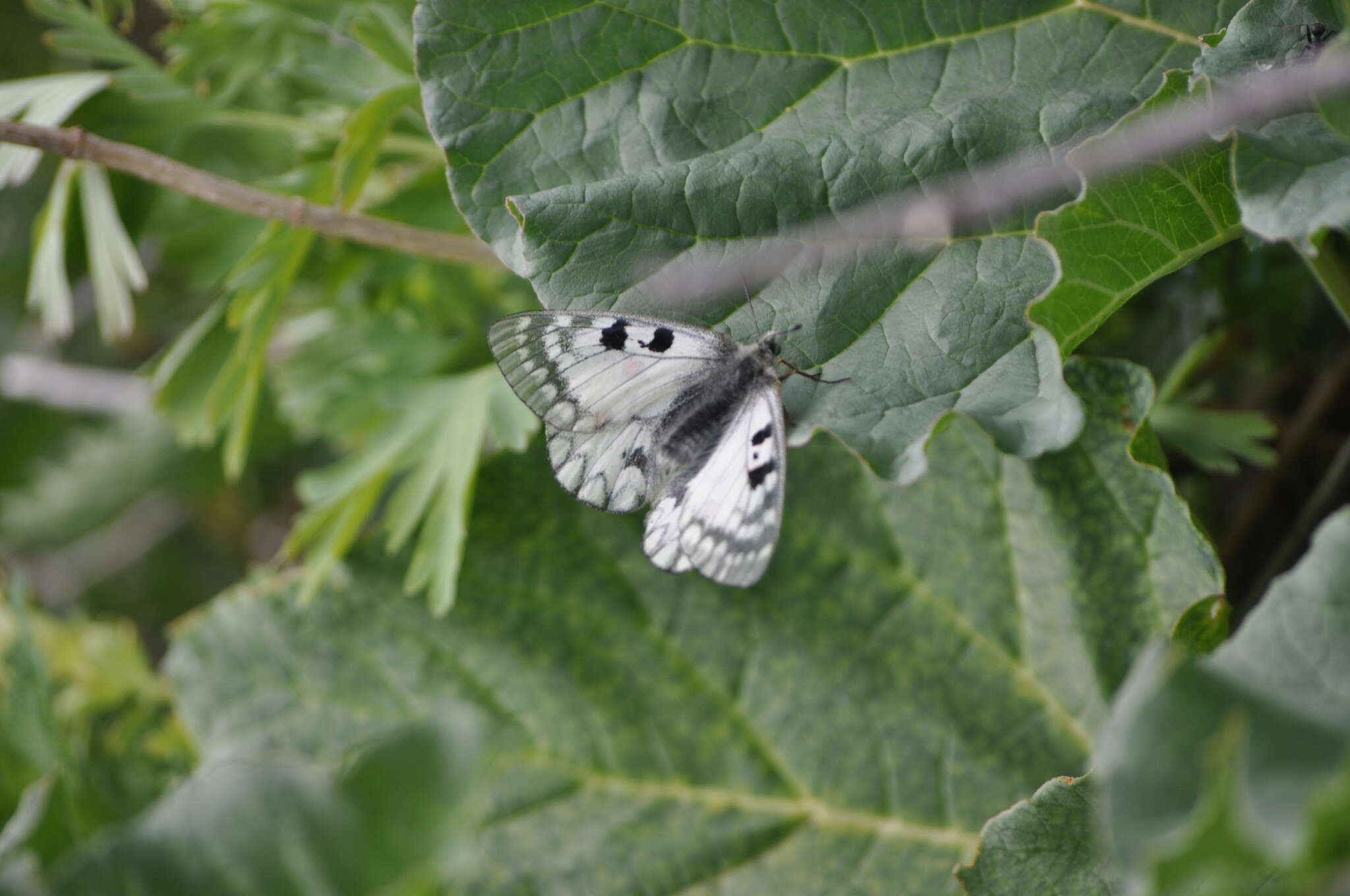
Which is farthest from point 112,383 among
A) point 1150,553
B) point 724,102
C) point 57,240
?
point 1150,553

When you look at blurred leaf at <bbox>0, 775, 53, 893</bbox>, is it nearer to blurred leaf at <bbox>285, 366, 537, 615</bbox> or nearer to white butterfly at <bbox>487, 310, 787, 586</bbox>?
blurred leaf at <bbox>285, 366, 537, 615</bbox>

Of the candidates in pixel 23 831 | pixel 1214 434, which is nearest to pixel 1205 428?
pixel 1214 434

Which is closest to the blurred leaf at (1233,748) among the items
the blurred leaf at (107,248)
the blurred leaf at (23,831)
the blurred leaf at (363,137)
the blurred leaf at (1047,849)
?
the blurred leaf at (1047,849)

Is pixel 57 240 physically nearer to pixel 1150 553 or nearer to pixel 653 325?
pixel 653 325

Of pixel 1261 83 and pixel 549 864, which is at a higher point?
pixel 1261 83

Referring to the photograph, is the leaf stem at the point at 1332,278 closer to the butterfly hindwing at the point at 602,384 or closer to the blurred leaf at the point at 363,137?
the butterfly hindwing at the point at 602,384

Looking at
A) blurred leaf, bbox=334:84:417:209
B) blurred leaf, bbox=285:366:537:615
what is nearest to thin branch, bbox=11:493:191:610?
blurred leaf, bbox=285:366:537:615
